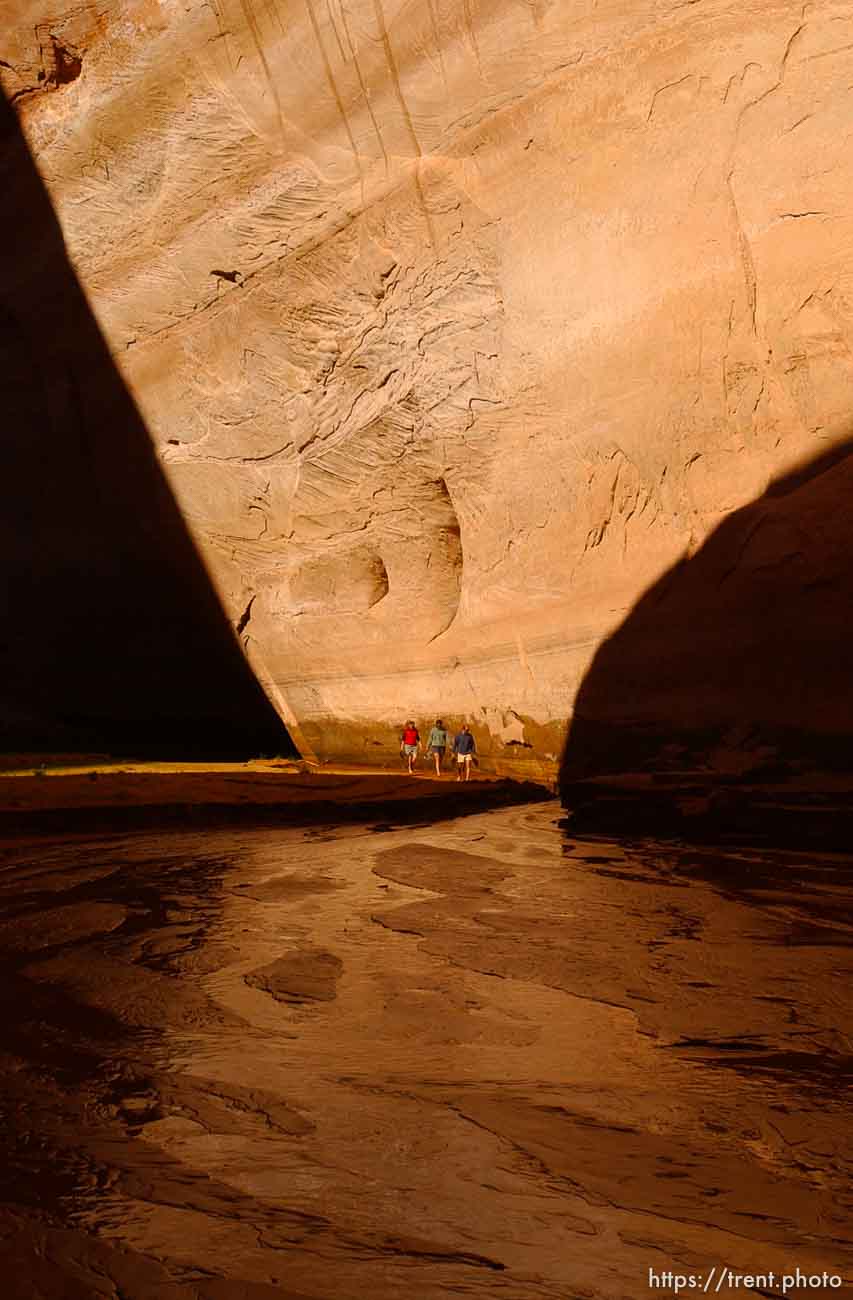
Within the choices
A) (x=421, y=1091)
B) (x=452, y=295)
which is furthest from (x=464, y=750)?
(x=421, y=1091)

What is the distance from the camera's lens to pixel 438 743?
11852mm

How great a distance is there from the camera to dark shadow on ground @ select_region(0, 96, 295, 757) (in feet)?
45.6

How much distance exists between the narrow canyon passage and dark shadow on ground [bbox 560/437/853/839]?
3094 millimetres

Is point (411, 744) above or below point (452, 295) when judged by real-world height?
below

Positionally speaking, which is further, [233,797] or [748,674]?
[233,797]

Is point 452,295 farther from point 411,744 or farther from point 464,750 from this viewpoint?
point 411,744

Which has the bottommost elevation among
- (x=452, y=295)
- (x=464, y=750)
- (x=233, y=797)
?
(x=464, y=750)

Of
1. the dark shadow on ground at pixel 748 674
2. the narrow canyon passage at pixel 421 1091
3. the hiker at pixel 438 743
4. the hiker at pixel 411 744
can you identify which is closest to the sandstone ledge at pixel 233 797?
the hiker at pixel 438 743

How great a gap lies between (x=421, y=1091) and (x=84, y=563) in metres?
14.2

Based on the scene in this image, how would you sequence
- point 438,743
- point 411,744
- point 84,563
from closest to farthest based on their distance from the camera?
point 438,743, point 411,744, point 84,563

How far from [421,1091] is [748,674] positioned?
21.9 feet

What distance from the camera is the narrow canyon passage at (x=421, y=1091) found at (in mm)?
2037

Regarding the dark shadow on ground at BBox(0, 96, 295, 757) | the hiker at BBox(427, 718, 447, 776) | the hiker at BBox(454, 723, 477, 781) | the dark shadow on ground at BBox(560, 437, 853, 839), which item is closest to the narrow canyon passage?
the dark shadow on ground at BBox(560, 437, 853, 839)

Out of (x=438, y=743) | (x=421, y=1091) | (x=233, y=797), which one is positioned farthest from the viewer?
(x=438, y=743)
